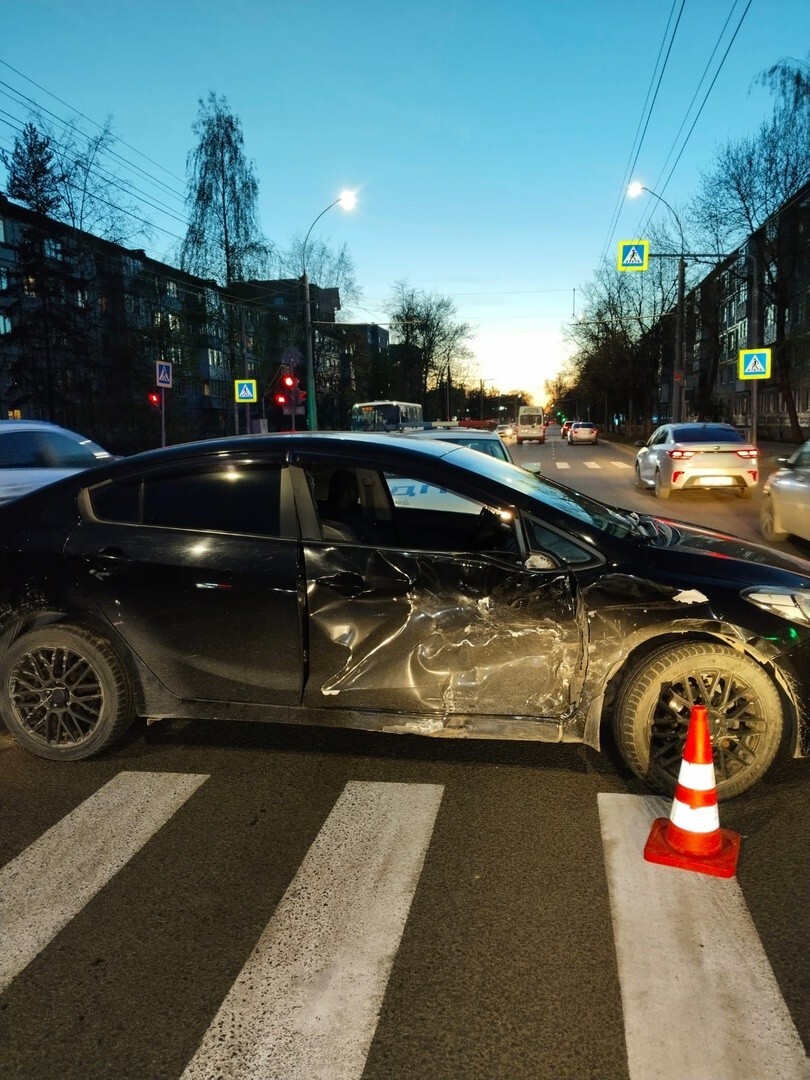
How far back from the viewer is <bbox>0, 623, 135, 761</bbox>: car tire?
436 cm

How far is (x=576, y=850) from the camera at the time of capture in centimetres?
351

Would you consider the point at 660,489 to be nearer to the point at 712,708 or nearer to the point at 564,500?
the point at 564,500

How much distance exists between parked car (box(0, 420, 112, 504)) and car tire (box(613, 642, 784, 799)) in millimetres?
7993

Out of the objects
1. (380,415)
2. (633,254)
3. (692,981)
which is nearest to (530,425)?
(380,415)

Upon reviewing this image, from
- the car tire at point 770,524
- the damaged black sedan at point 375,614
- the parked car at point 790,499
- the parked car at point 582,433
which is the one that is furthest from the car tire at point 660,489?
the parked car at point 582,433

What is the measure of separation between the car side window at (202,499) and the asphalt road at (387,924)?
49.0 inches

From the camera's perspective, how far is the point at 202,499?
14.4 feet

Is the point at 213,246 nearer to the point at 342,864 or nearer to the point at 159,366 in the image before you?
the point at 159,366

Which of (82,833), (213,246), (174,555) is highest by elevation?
(213,246)

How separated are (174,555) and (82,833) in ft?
4.32

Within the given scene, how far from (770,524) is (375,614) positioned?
877cm

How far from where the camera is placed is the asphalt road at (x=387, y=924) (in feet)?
7.88

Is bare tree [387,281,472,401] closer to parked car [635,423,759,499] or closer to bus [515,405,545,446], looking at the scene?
bus [515,405,545,446]

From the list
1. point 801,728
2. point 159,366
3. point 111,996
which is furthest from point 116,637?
point 159,366
